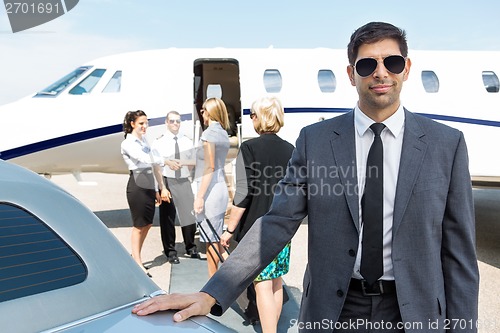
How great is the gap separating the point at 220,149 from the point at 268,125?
45.3 inches

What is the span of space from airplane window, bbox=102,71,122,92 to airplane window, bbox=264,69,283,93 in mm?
2393

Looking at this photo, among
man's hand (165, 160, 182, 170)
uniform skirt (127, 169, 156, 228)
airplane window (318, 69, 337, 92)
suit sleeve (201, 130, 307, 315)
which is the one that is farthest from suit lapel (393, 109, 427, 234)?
airplane window (318, 69, 337, 92)

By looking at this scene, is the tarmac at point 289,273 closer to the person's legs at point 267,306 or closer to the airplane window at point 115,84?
the person's legs at point 267,306

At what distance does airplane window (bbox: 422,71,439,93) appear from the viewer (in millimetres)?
9125

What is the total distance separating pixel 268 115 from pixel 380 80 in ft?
6.62

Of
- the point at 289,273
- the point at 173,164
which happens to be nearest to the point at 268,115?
the point at 173,164

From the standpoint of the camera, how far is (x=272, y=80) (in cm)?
879

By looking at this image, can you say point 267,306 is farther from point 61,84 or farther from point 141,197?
point 61,84

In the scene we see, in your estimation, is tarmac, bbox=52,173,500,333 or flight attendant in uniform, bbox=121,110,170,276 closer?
tarmac, bbox=52,173,500,333

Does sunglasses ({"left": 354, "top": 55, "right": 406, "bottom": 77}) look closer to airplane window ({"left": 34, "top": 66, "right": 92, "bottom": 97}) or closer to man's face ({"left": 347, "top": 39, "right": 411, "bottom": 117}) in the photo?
man's face ({"left": 347, "top": 39, "right": 411, "bottom": 117})

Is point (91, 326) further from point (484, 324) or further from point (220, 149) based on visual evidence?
point (484, 324)

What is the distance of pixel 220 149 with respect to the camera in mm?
4707

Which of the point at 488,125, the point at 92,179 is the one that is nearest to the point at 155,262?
the point at 488,125

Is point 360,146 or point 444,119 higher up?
point 360,146
